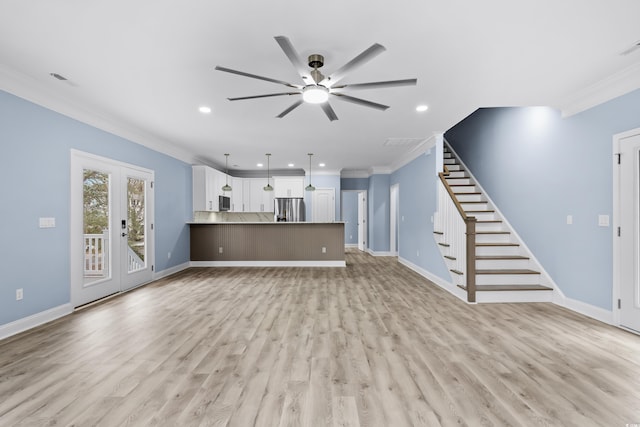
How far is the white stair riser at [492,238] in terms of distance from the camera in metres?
4.99

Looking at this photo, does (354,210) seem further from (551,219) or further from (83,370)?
(83,370)

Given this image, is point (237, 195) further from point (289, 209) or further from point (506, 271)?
point (506, 271)

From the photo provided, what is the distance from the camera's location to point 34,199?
3.28 metres

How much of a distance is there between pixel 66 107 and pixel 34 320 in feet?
8.21

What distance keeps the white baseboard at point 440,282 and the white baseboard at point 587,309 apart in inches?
45.8

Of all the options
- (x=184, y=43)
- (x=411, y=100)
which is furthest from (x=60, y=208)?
(x=411, y=100)

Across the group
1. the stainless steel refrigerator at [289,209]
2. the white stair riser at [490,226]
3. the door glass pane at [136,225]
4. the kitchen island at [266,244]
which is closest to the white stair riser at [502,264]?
the white stair riser at [490,226]

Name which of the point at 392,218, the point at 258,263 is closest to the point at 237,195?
the point at 258,263

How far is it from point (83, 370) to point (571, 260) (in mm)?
5259

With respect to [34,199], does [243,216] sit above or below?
below

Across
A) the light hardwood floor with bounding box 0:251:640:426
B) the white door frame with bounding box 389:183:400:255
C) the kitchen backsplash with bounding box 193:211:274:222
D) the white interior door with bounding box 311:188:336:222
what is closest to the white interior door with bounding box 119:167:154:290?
the light hardwood floor with bounding box 0:251:640:426

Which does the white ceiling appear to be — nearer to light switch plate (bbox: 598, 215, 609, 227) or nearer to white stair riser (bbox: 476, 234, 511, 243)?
light switch plate (bbox: 598, 215, 609, 227)

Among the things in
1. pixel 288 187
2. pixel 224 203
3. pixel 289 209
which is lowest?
pixel 289 209

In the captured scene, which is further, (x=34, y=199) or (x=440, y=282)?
(x=440, y=282)
